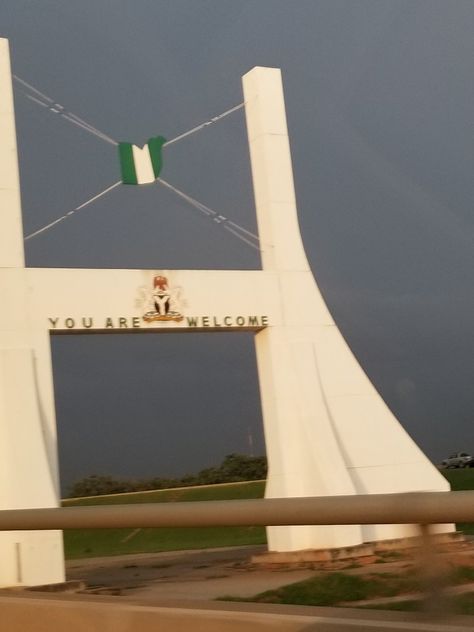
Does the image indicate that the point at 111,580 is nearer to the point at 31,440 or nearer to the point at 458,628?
the point at 458,628

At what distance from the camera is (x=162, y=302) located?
18.2 metres

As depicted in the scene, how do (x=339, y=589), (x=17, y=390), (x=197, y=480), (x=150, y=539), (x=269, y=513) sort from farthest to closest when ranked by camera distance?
(x=197, y=480) < (x=17, y=390) < (x=150, y=539) < (x=269, y=513) < (x=339, y=589)

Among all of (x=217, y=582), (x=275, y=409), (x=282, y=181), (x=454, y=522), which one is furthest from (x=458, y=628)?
(x=282, y=181)

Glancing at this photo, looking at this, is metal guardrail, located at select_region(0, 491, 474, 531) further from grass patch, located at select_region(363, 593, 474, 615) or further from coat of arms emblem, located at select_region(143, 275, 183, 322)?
coat of arms emblem, located at select_region(143, 275, 183, 322)

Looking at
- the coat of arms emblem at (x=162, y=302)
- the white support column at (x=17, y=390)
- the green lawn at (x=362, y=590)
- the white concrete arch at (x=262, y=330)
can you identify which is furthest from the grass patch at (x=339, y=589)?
the coat of arms emblem at (x=162, y=302)

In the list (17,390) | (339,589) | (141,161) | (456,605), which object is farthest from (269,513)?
(141,161)

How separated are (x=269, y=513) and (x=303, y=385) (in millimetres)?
14094

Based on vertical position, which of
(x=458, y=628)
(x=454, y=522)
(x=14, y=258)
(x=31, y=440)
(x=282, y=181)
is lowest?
(x=458, y=628)

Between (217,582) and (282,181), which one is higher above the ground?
(282,181)

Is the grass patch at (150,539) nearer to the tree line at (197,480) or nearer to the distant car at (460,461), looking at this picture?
the tree line at (197,480)

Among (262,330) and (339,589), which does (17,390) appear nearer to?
(262,330)

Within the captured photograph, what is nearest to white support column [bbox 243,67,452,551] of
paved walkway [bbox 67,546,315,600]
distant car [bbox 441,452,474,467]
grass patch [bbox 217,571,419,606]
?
paved walkway [bbox 67,546,315,600]

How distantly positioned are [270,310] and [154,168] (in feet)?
10.5

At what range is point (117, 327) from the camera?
58.5 ft
